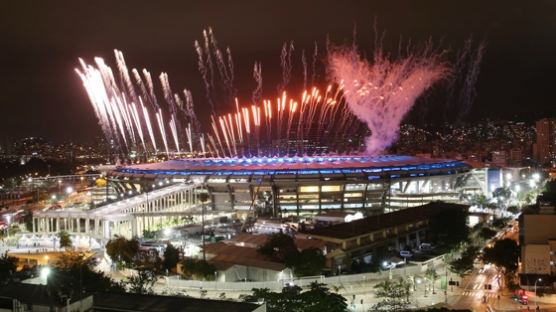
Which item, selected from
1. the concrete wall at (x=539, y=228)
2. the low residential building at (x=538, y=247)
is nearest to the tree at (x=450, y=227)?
the low residential building at (x=538, y=247)

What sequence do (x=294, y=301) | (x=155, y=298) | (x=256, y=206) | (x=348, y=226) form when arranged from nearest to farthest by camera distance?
(x=155, y=298) → (x=294, y=301) → (x=348, y=226) → (x=256, y=206)

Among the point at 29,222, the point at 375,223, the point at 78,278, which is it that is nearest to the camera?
the point at 78,278

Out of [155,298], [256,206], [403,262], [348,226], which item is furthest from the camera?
[256,206]

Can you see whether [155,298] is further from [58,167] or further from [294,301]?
[58,167]

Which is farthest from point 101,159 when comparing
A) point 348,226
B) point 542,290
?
point 542,290

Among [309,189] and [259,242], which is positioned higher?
[309,189]

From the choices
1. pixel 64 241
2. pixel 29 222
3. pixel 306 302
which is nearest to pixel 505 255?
pixel 306 302

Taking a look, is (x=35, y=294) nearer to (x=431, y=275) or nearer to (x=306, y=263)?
(x=306, y=263)

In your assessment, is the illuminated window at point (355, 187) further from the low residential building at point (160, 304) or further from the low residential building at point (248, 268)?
the low residential building at point (160, 304)
